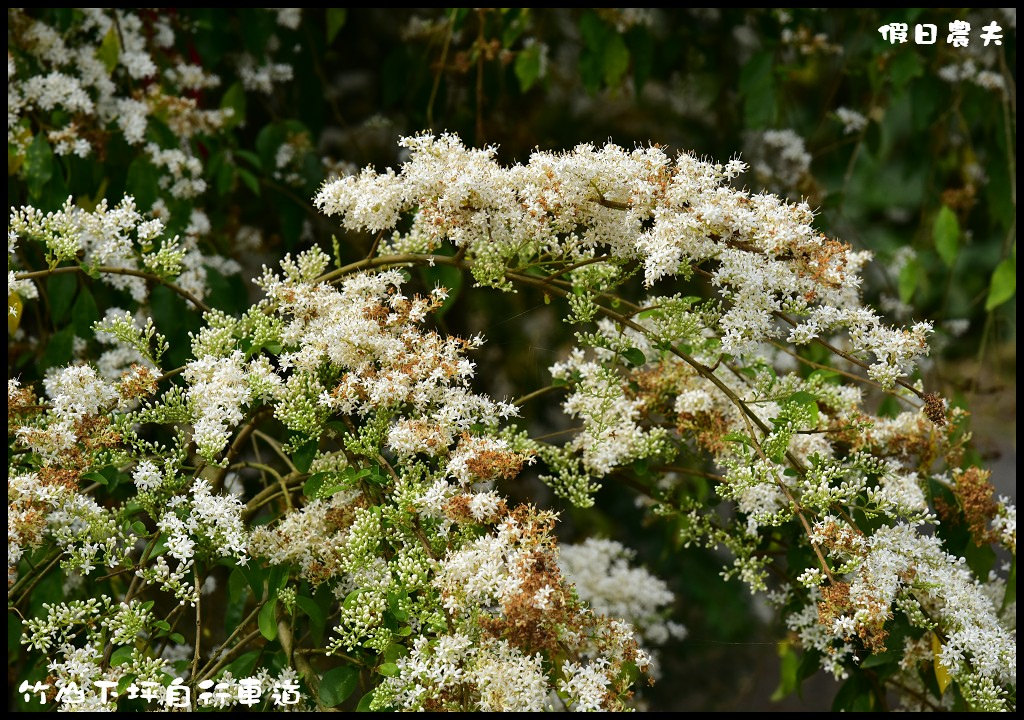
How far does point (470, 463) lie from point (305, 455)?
0.77 ft

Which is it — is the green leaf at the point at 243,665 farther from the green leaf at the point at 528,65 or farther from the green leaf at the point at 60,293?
the green leaf at the point at 528,65

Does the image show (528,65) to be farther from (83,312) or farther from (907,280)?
(83,312)

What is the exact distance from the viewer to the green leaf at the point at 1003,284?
7.77ft

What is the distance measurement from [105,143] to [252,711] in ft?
3.90

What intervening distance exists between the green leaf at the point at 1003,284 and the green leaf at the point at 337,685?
1721 millimetres

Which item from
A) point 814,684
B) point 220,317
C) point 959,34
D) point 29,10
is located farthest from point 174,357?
point 814,684

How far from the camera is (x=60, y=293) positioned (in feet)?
6.18

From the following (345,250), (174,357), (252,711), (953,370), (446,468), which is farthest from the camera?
(953,370)

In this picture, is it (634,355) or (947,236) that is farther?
(947,236)

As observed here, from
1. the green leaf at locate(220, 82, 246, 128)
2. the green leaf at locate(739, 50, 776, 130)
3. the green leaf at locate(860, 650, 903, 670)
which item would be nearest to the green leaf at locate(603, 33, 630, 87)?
the green leaf at locate(739, 50, 776, 130)

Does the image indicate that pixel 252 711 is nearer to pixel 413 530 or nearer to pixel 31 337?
pixel 413 530

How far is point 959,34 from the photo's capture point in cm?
267

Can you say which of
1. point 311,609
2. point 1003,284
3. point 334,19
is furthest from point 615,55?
point 311,609

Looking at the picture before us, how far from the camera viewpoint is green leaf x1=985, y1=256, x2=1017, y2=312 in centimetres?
237
